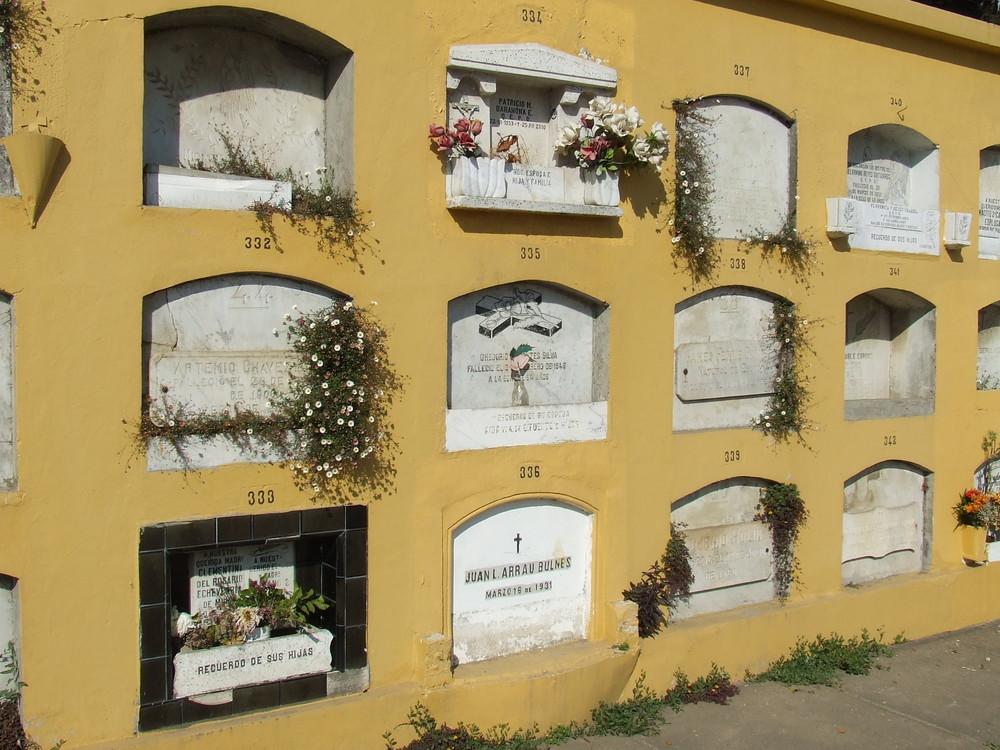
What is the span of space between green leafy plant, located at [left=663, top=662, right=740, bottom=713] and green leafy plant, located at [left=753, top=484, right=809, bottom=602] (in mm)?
1171

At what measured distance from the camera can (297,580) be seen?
21.4 feet

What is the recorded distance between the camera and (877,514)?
9586mm

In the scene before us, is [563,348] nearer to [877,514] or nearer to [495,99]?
[495,99]

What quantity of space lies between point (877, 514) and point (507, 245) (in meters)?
5.27

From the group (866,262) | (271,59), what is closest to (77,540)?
(271,59)

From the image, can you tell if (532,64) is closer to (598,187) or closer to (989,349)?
(598,187)

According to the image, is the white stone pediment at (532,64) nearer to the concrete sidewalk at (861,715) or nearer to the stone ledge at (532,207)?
the stone ledge at (532,207)

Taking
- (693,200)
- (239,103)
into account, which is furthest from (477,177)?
(693,200)

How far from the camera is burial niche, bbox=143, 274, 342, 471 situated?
19.1 ft

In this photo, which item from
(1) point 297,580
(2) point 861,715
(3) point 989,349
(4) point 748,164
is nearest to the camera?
(1) point 297,580

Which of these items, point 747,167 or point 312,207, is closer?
point 312,207

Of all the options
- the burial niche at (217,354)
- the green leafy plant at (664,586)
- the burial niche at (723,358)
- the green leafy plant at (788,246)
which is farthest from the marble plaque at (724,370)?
the burial niche at (217,354)

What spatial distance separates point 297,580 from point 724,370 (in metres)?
4.22

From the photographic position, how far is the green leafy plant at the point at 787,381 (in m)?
8.59
